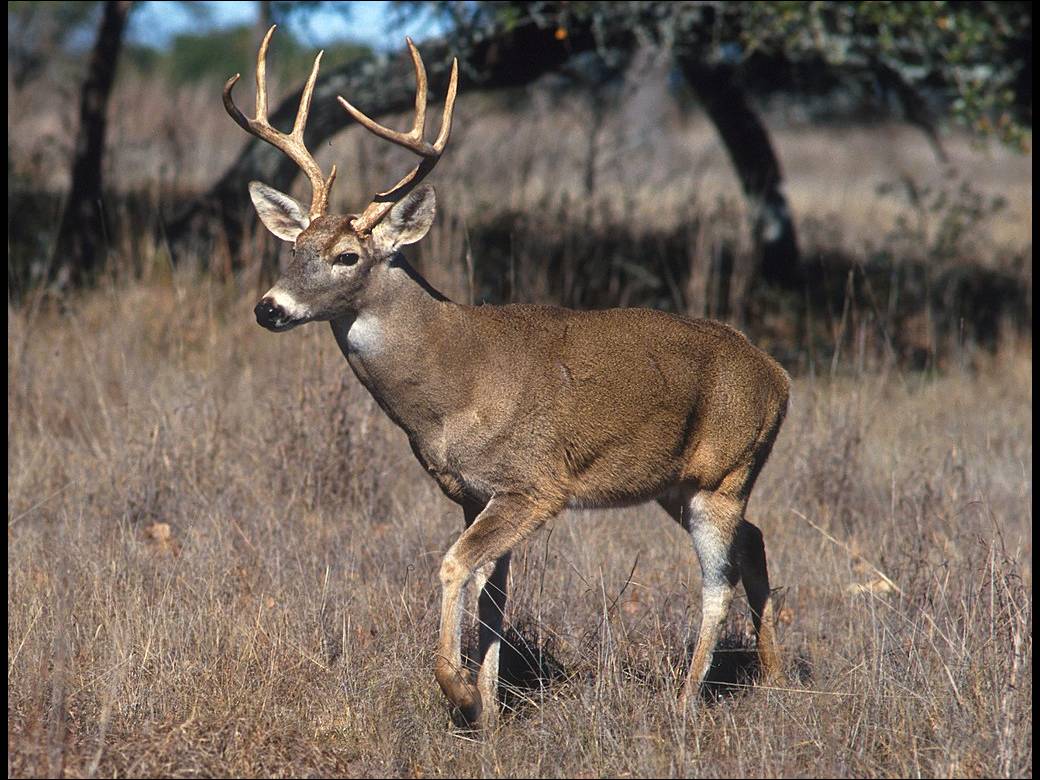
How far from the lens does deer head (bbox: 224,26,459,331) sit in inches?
181

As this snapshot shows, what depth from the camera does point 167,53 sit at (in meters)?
35.1

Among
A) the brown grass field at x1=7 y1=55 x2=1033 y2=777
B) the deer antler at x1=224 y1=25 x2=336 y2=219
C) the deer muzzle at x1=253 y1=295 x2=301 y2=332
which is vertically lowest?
the brown grass field at x1=7 y1=55 x2=1033 y2=777

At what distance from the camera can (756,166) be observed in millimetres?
12070

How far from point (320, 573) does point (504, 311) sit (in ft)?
5.23

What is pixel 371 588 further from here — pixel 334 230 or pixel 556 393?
pixel 334 230

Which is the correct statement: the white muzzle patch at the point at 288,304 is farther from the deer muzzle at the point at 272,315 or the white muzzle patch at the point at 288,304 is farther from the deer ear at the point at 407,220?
the deer ear at the point at 407,220

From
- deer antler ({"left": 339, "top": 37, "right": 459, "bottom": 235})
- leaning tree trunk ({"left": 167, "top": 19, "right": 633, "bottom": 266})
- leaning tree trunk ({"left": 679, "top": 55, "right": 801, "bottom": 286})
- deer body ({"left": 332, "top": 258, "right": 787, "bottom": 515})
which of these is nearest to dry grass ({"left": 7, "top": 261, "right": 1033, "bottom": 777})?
deer body ({"left": 332, "top": 258, "right": 787, "bottom": 515})

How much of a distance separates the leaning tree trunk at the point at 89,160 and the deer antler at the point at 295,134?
5604 millimetres

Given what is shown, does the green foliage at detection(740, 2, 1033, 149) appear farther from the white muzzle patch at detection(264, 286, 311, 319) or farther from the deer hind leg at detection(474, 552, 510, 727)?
the white muzzle patch at detection(264, 286, 311, 319)

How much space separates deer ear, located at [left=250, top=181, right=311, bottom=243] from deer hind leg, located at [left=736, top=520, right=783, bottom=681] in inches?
80.3

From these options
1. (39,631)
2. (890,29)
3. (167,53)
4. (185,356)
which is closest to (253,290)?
(185,356)

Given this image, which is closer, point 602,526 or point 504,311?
point 504,311

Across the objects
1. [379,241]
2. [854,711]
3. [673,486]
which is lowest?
[854,711]

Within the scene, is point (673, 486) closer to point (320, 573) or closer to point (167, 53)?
point (320, 573)
